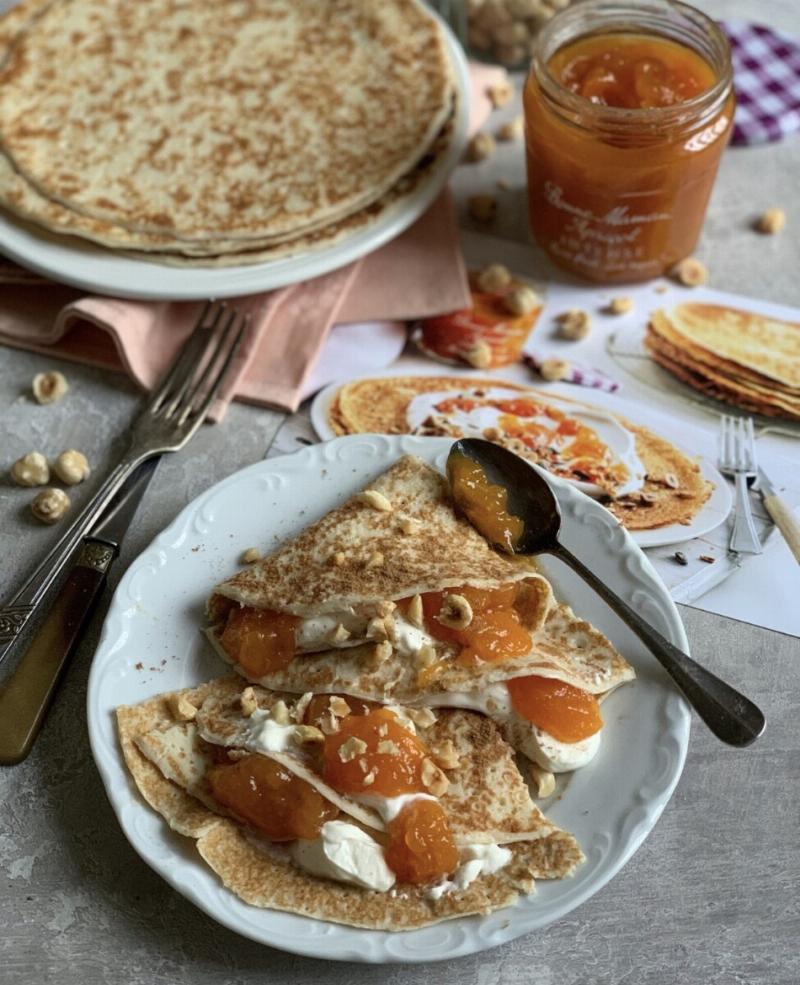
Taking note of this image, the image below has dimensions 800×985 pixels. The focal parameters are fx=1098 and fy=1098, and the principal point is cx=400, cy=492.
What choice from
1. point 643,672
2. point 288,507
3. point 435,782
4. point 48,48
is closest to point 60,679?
point 288,507

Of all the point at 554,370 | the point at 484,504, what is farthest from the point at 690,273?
the point at 484,504

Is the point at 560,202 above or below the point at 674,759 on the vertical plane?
above

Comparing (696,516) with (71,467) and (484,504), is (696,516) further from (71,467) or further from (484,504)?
(71,467)

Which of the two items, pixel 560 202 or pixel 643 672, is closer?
pixel 643 672

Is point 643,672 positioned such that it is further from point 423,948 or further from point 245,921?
point 245,921

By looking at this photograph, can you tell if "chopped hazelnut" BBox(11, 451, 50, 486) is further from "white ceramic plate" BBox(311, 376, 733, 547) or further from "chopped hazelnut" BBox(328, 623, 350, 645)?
"chopped hazelnut" BBox(328, 623, 350, 645)

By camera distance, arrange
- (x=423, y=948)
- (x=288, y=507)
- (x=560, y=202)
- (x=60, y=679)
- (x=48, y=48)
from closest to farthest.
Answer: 1. (x=423, y=948)
2. (x=60, y=679)
3. (x=288, y=507)
4. (x=560, y=202)
5. (x=48, y=48)
